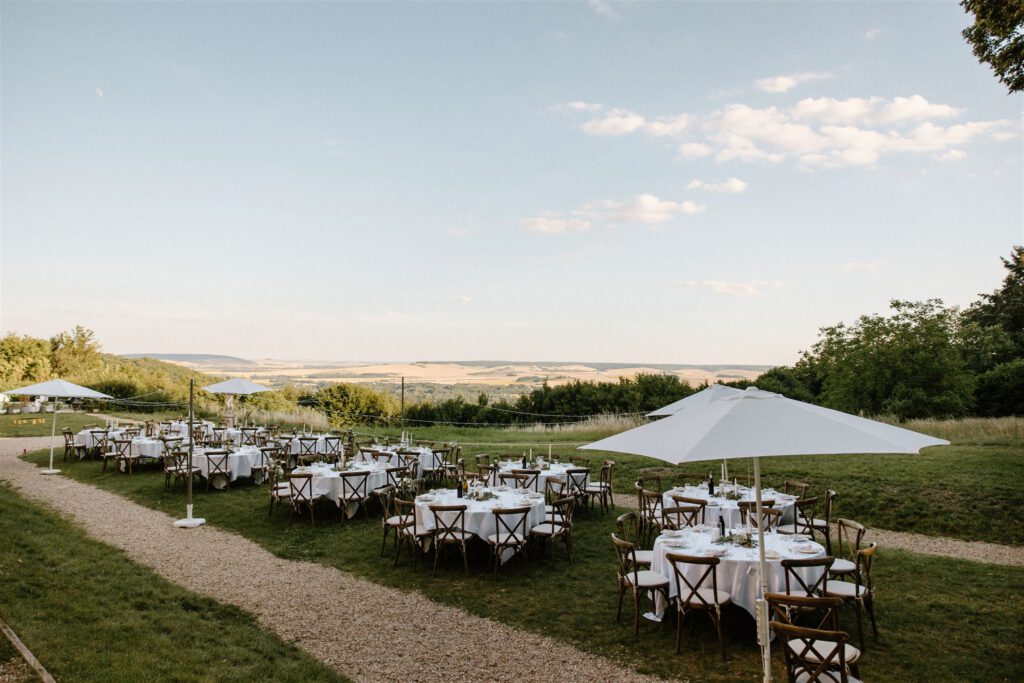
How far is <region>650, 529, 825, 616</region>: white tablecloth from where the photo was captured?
535 cm

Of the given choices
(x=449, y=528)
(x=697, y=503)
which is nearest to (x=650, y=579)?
(x=697, y=503)

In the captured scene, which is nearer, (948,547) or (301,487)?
(948,547)

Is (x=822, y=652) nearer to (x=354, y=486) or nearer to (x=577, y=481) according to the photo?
(x=577, y=481)

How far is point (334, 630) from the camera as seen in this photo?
19.0 feet

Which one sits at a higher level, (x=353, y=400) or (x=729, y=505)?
(x=729, y=505)

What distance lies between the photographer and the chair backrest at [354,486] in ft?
34.5

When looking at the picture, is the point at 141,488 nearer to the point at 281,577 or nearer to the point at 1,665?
the point at 281,577

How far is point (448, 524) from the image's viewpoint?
7855 mm

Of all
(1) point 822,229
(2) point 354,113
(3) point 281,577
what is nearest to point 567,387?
(1) point 822,229

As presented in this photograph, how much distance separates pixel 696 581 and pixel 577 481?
572 centimetres

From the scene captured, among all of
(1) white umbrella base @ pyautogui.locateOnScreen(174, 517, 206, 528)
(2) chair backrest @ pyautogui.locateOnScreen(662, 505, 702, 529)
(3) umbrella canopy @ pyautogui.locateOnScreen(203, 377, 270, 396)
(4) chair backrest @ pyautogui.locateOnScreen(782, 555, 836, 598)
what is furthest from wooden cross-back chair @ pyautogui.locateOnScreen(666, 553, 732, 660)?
(3) umbrella canopy @ pyautogui.locateOnScreen(203, 377, 270, 396)

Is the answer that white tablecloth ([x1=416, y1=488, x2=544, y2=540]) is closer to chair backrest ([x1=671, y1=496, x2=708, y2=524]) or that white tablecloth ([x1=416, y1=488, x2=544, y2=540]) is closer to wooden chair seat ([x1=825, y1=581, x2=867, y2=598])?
chair backrest ([x1=671, y1=496, x2=708, y2=524])

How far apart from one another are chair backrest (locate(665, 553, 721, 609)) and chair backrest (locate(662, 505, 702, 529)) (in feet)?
6.93

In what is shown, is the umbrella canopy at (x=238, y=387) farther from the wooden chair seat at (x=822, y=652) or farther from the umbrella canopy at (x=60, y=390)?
the wooden chair seat at (x=822, y=652)
